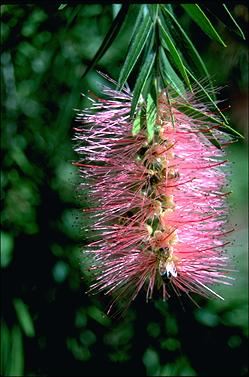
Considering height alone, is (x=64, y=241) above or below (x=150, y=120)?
below

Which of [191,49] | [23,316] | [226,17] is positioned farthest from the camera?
[23,316]

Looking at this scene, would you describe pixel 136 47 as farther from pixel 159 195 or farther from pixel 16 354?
pixel 16 354

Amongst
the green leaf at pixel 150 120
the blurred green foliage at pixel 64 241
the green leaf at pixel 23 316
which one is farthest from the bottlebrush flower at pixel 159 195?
the green leaf at pixel 23 316

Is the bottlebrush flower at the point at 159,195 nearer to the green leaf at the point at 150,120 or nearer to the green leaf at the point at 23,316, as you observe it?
the green leaf at the point at 150,120

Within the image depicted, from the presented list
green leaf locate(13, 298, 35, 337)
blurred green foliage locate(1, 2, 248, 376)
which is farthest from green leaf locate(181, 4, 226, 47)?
green leaf locate(13, 298, 35, 337)

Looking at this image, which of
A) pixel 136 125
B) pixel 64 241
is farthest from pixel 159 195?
pixel 64 241

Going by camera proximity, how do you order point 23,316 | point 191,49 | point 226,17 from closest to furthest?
point 226,17 < point 191,49 < point 23,316
